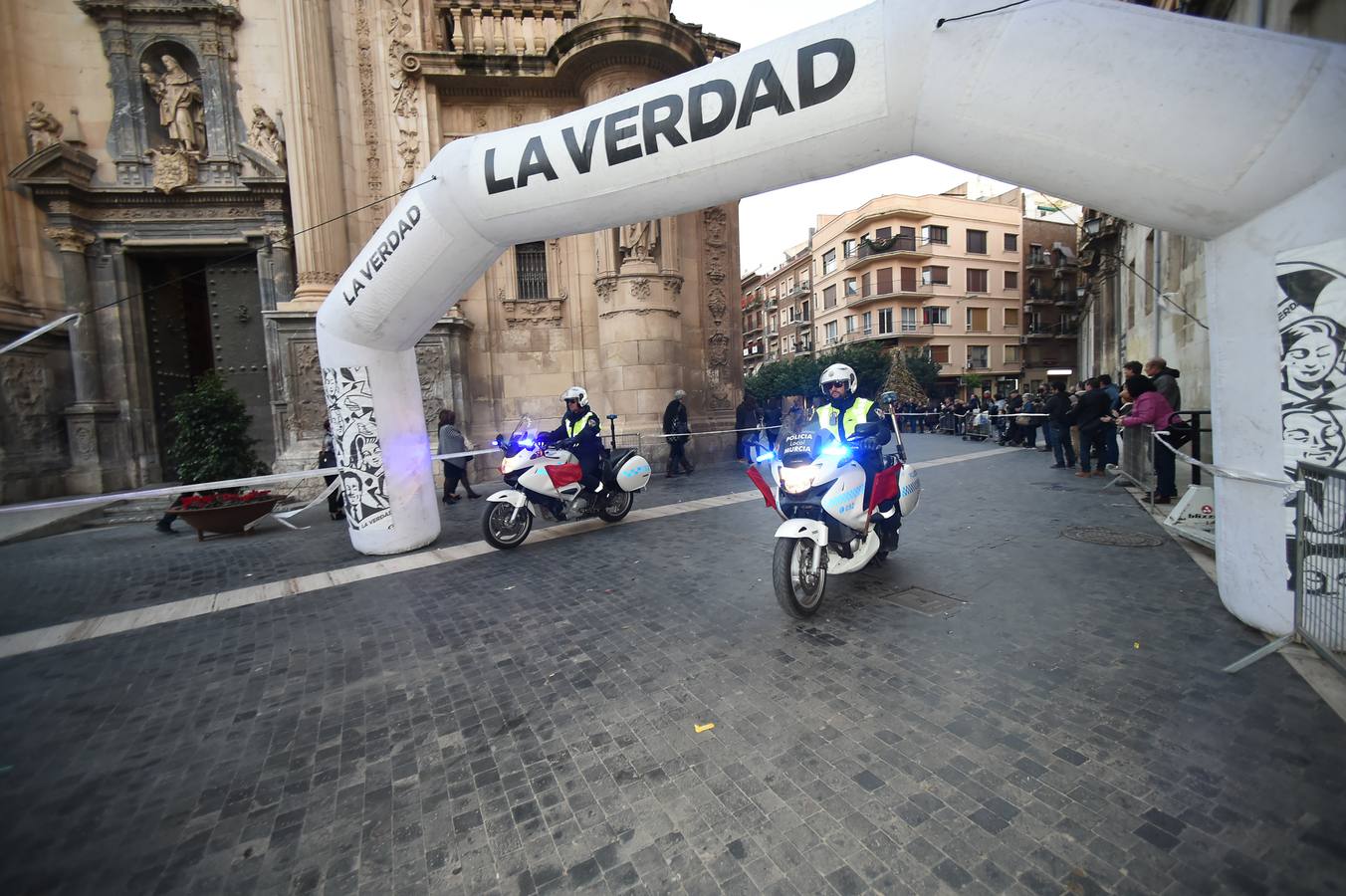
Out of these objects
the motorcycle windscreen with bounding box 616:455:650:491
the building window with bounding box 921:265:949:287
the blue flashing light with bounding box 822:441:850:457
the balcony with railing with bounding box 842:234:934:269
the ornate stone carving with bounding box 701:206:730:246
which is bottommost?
the motorcycle windscreen with bounding box 616:455:650:491

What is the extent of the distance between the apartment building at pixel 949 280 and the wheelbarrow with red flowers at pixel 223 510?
149 ft

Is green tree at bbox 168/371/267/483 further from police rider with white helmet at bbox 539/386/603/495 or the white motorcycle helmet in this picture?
the white motorcycle helmet

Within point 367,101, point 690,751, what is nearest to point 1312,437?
point 690,751

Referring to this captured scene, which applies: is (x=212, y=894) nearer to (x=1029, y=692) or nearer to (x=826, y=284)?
(x=1029, y=692)

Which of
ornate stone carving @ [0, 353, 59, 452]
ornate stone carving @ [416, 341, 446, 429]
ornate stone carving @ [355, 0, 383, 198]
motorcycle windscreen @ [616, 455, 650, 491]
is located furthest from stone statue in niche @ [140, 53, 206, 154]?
motorcycle windscreen @ [616, 455, 650, 491]

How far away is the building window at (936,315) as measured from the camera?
4612 cm

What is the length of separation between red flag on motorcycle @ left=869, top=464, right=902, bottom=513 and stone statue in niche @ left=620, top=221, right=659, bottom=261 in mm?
9580

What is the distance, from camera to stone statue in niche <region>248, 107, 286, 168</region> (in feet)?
39.9

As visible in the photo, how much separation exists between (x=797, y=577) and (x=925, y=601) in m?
1.08

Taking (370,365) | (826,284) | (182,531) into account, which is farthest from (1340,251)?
(826,284)

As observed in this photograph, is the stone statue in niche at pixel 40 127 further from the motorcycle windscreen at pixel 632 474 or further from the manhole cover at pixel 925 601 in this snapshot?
the manhole cover at pixel 925 601

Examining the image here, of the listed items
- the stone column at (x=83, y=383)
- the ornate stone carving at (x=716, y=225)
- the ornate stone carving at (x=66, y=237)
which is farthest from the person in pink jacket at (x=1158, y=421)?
the ornate stone carving at (x=66, y=237)

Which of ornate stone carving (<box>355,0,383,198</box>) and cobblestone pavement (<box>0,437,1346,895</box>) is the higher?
ornate stone carving (<box>355,0,383,198</box>)

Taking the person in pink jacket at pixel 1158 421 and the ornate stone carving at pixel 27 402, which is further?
the ornate stone carving at pixel 27 402
